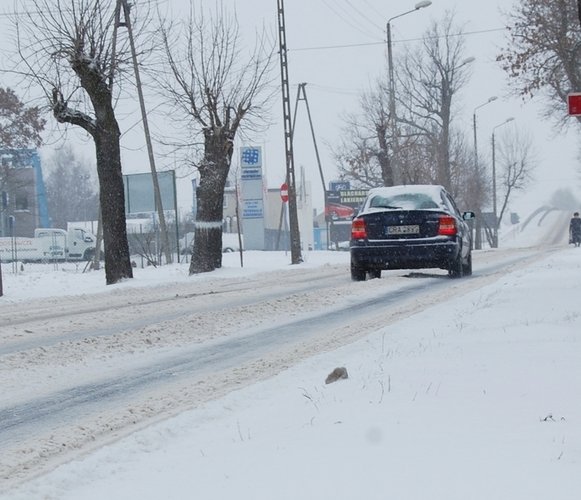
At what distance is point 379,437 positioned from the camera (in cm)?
416

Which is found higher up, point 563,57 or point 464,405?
point 563,57

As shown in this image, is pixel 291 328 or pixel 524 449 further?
pixel 291 328

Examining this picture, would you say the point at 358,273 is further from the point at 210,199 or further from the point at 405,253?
the point at 210,199

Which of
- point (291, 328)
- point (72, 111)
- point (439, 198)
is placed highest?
point (72, 111)

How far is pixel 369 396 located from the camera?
5176mm

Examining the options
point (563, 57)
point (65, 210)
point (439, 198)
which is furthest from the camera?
point (65, 210)

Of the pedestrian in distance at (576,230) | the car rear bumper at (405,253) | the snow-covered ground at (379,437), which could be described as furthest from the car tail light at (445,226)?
the pedestrian in distance at (576,230)

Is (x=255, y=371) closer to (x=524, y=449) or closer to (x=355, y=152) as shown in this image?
(x=524, y=449)

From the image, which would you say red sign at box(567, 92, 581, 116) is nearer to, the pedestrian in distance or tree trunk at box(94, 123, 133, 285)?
tree trunk at box(94, 123, 133, 285)

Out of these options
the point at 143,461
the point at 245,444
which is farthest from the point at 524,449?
the point at 143,461

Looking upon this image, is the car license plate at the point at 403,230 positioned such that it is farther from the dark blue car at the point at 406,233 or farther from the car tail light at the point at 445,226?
the car tail light at the point at 445,226

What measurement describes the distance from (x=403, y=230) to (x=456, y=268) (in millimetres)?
1342

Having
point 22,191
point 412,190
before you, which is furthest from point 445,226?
point 22,191

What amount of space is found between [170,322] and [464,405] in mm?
5911
